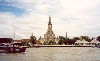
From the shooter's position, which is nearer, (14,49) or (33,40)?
(14,49)

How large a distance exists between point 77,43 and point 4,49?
118 m

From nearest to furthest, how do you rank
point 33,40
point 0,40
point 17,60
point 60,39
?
point 17,60 < point 0,40 < point 33,40 < point 60,39

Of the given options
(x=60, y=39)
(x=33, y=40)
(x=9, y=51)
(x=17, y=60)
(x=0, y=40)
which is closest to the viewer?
(x=17, y=60)

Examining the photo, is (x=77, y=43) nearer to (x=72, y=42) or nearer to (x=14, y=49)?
(x=72, y=42)

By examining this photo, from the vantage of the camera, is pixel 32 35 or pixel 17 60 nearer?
pixel 17 60

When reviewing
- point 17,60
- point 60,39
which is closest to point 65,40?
point 60,39

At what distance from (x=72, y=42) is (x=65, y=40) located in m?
7.70

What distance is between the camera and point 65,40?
194125mm

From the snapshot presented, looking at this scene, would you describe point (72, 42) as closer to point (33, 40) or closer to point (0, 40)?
point (33, 40)

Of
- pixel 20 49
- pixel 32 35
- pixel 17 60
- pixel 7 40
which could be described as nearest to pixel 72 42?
pixel 32 35

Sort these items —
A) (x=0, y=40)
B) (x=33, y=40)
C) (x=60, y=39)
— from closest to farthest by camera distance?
1. (x=0, y=40)
2. (x=33, y=40)
3. (x=60, y=39)

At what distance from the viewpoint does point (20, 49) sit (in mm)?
86188

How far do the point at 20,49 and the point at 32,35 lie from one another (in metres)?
101

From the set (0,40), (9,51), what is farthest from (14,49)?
(0,40)
